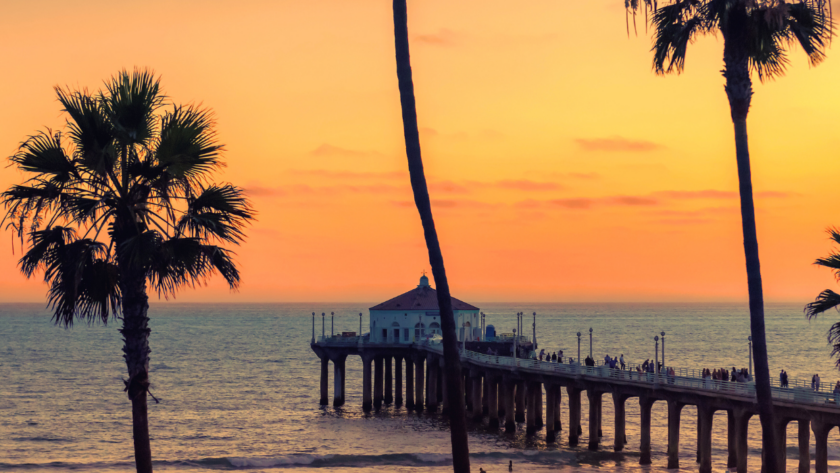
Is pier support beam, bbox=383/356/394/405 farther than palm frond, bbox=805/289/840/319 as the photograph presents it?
Yes

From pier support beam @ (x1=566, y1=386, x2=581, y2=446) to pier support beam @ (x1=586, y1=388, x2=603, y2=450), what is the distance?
58.0 inches

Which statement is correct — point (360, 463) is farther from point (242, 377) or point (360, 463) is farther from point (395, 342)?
point (242, 377)

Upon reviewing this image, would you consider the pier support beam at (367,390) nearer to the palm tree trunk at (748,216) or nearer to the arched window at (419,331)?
the arched window at (419,331)

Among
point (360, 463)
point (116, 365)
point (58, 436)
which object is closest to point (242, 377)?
point (116, 365)

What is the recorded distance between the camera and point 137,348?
11.7 meters

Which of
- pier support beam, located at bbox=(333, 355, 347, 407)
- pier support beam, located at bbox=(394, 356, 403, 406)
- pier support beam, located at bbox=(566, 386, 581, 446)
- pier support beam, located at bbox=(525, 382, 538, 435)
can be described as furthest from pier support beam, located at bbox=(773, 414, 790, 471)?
pier support beam, located at bbox=(333, 355, 347, 407)

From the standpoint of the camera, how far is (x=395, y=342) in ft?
236

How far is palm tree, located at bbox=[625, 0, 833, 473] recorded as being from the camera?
16.6m

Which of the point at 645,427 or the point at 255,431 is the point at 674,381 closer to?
the point at 645,427

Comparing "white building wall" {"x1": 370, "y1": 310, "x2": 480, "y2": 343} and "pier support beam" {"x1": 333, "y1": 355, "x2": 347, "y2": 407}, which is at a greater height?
"white building wall" {"x1": 370, "y1": 310, "x2": 480, "y2": 343}

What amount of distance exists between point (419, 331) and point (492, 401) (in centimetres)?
1506

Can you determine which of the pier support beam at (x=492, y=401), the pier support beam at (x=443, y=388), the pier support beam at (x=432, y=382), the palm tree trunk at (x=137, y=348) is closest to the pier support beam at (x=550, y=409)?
the pier support beam at (x=492, y=401)

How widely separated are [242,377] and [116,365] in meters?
30.0

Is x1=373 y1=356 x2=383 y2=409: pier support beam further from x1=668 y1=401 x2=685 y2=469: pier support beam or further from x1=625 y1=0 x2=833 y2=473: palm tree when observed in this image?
x1=625 y1=0 x2=833 y2=473: palm tree
